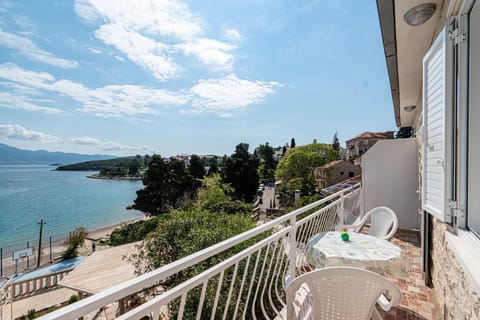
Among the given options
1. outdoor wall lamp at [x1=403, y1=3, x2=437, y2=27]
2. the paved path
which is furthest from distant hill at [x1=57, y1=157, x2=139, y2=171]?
outdoor wall lamp at [x1=403, y1=3, x2=437, y2=27]

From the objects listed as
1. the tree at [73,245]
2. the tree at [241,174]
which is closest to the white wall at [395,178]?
the tree at [241,174]

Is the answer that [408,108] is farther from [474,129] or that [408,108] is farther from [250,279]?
[250,279]

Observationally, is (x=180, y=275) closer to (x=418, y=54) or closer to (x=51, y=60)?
(x=418, y=54)

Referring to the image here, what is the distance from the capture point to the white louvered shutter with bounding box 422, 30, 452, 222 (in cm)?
137

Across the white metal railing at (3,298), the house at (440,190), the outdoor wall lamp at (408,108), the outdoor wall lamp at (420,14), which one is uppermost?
the outdoor wall lamp at (420,14)

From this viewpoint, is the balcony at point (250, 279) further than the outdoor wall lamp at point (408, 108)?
No

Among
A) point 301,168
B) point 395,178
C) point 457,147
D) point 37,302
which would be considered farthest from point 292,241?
point 301,168

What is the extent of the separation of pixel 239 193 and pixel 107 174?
38697 millimetres

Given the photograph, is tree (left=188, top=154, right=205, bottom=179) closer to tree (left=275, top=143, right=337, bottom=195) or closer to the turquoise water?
tree (left=275, top=143, right=337, bottom=195)

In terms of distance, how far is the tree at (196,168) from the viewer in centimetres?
2258

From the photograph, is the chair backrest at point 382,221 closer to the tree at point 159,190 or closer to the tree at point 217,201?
the tree at point 217,201

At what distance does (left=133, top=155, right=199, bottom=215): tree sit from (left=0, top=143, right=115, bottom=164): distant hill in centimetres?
4501

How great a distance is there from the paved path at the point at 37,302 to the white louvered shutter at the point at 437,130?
11455mm

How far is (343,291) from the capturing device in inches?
48.8
